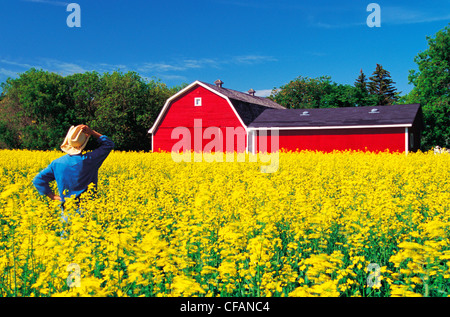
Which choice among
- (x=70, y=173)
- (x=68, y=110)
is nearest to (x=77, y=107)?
(x=68, y=110)

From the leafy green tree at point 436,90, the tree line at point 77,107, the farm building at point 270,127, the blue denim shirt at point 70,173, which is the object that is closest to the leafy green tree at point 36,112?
the tree line at point 77,107

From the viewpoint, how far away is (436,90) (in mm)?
36156

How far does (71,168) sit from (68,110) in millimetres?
45825

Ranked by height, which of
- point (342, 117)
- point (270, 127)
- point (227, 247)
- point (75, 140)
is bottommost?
point (227, 247)

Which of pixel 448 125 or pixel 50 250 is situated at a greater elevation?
pixel 448 125

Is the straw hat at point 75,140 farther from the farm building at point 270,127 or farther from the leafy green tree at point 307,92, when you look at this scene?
the leafy green tree at point 307,92

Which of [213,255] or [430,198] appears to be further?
[430,198]

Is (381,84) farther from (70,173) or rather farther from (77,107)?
(70,173)

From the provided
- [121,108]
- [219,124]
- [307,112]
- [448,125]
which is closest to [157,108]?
[121,108]

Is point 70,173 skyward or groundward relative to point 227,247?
skyward

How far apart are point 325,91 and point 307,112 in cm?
2699
